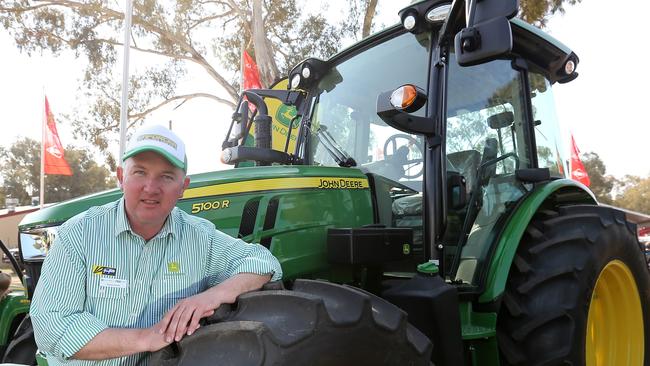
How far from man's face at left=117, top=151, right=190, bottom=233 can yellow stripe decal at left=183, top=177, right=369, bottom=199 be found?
69 cm

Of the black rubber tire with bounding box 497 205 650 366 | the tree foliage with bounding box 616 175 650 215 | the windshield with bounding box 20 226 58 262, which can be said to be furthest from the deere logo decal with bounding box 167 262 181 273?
the tree foliage with bounding box 616 175 650 215

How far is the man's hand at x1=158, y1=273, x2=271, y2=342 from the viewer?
1.67 m

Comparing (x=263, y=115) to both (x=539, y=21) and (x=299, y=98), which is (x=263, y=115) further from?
(x=539, y=21)

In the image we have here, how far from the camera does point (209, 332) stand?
165cm

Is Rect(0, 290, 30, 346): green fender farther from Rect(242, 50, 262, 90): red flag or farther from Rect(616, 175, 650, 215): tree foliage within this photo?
Rect(616, 175, 650, 215): tree foliage

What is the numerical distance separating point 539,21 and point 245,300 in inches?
632

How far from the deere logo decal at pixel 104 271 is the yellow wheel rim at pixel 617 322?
9.67ft

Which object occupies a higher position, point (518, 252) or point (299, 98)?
point (299, 98)

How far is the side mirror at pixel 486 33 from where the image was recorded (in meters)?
2.36

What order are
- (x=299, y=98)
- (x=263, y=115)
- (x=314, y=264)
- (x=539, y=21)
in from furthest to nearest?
(x=539, y=21) < (x=299, y=98) < (x=263, y=115) < (x=314, y=264)

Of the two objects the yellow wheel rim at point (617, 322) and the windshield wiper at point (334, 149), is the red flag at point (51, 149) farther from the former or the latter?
the yellow wheel rim at point (617, 322)

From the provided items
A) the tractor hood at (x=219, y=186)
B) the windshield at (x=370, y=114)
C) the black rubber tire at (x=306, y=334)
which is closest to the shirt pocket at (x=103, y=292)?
the black rubber tire at (x=306, y=334)

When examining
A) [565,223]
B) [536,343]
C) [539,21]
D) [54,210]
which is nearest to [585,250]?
[565,223]

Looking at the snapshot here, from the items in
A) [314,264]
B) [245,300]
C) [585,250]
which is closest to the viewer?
[245,300]
